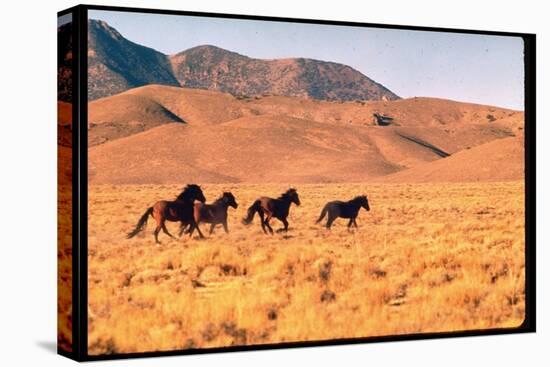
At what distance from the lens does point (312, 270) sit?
1614 cm

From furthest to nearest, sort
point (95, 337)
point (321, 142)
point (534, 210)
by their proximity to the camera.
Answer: point (534, 210)
point (321, 142)
point (95, 337)

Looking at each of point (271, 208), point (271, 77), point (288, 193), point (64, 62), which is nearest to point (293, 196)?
point (288, 193)

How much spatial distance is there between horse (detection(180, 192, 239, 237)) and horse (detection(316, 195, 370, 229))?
1192 mm

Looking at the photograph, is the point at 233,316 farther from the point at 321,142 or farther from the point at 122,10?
the point at 122,10

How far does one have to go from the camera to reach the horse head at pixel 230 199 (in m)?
15.9

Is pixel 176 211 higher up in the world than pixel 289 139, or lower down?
lower down

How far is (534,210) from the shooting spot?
17.7 m

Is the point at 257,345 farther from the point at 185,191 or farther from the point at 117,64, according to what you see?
the point at 117,64

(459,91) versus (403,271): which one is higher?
(459,91)

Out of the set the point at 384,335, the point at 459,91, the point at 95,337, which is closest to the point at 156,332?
the point at 95,337

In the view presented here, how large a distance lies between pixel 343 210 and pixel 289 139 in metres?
1.05

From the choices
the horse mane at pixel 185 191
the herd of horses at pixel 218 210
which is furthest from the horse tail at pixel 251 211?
the horse mane at pixel 185 191

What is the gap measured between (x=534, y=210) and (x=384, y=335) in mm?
2692

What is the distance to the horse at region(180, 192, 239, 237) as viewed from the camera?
1571 cm
